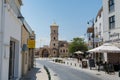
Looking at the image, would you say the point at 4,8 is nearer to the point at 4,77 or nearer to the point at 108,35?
the point at 4,77

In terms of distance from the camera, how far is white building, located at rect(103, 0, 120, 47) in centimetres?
3675

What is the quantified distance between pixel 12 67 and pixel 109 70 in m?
14.2

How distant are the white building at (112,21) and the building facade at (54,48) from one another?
100050 mm

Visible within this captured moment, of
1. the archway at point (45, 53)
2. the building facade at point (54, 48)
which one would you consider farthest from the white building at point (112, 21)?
the archway at point (45, 53)

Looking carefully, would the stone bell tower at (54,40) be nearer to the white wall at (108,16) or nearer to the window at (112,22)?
the white wall at (108,16)

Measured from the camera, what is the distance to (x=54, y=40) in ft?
473

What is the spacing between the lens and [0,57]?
1177cm

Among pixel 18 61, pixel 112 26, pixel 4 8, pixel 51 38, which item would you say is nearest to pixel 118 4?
pixel 112 26

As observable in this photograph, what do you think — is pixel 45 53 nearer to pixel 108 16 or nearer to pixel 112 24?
pixel 108 16

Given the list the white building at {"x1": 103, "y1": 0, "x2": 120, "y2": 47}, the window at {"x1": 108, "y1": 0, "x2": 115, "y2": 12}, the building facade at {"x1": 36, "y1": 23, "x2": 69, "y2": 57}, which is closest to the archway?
the building facade at {"x1": 36, "y1": 23, "x2": 69, "y2": 57}

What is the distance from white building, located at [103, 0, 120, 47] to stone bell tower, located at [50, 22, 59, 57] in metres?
99.8

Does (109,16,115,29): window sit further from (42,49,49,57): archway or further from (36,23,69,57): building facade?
(42,49,49,57): archway

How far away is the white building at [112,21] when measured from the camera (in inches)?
1447

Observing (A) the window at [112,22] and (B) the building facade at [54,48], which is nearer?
(A) the window at [112,22]
